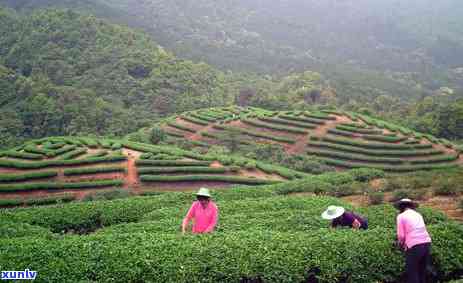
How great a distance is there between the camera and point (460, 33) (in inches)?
7210

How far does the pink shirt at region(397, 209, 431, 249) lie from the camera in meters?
9.67

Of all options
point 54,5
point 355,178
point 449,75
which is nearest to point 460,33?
point 449,75

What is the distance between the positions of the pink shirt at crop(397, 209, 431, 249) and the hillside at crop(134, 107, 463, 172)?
37693 mm

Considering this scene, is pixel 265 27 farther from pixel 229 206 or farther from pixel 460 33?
pixel 229 206

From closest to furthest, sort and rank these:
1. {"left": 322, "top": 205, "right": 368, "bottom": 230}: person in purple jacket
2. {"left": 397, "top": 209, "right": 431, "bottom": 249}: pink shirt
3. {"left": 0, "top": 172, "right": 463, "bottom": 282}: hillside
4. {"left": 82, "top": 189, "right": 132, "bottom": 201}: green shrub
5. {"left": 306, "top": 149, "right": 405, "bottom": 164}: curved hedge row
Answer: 1. {"left": 397, "top": 209, "right": 431, "bottom": 249}: pink shirt
2. {"left": 0, "top": 172, "right": 463, "bottom": 282}: hillside
3. {"left": 322, "top": 205, "right": 368, "bottom": 230}: person in purple jacket
4. {"left": 82, "top": 189, "right": 132, "bottom": 201}: green shrub
5. {"left": 306, "top": 149, "right": 405, "bottom": 164}: curved hedge row

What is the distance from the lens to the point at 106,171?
125 ft

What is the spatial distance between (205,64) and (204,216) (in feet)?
299

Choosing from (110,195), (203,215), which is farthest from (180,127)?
(203,215)

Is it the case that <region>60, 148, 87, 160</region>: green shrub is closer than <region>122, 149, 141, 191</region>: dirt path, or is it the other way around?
<region>122, 149, 141, 191</region>: dirt path

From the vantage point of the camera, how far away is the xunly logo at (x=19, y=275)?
9254 millimetres

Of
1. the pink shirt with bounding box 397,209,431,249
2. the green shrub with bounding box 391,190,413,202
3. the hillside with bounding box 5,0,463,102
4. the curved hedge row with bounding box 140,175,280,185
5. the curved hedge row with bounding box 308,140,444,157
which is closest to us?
the pink shirt with bounding box 397,209,431,249

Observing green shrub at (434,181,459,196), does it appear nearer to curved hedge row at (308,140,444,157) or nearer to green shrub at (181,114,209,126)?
curved hedge row at (308,140,444,157)

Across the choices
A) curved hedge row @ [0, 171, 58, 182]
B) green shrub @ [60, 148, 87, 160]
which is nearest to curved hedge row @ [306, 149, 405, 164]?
green shrub @ [60, 148, 87, 160]

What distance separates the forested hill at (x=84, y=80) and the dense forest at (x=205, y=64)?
0.23 m
